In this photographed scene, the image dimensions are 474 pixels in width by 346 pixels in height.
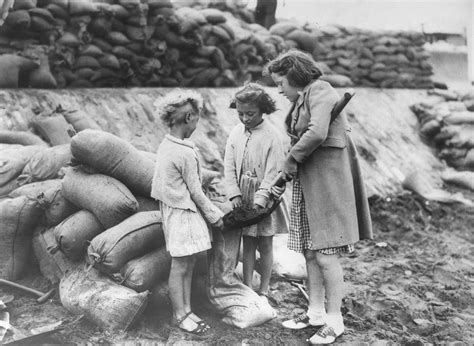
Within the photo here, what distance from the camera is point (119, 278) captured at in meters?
3.25

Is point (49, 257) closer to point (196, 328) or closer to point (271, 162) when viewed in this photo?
point (196, 328)

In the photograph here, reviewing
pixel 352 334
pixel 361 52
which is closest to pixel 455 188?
pixel 361 52

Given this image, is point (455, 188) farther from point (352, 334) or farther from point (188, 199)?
point (188, 199)

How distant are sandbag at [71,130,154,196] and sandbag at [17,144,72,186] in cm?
48

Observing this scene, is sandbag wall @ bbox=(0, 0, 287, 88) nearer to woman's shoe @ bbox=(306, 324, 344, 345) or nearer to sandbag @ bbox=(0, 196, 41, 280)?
sandbag @ bbox=(0, 196, 41, 280)

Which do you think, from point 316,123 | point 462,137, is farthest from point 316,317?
point 462,137

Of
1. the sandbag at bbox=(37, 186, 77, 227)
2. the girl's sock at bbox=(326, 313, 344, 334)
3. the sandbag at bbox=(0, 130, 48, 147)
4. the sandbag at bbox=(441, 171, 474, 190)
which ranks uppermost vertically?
the sandbag at bbox=(0, 130, 48, 147)

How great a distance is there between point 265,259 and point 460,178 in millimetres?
5730

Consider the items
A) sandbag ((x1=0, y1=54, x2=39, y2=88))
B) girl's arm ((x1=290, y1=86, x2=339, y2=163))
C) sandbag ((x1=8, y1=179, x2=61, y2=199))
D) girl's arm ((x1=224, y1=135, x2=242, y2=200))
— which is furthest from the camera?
sandbag ((x1=0, y1=54, x2=39, y2=88))

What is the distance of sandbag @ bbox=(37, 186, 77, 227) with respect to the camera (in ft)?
11.7

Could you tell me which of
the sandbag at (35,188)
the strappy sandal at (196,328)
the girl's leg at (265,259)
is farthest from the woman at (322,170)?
the sandbag at (35,188)

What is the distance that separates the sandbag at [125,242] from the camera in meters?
3.20

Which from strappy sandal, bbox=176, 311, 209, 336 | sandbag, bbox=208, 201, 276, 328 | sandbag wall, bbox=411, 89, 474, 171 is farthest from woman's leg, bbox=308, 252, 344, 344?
sandbag wall, bbox=411, 89, 474, 171

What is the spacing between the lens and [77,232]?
3.34m
